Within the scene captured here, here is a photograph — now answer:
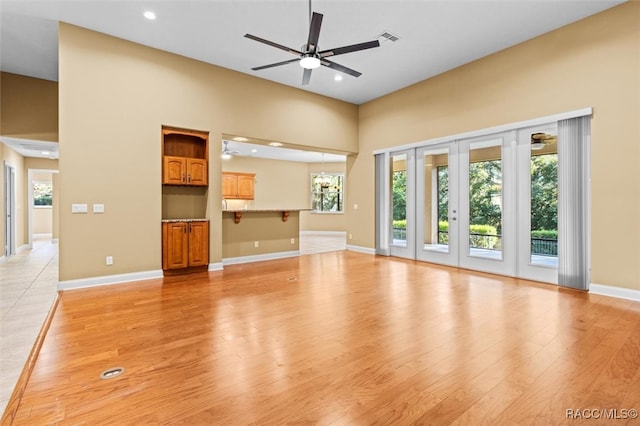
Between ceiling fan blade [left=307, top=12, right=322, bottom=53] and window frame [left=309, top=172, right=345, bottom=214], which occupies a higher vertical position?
ceiling fan blade [left=307, top=12, right=322, bottom=53]

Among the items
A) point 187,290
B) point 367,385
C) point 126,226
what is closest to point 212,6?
point 126,226

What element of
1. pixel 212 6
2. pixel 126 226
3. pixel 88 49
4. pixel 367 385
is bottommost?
pixel 367 385

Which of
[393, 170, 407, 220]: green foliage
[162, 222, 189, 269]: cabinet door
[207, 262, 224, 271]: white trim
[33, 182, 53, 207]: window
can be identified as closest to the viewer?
[162, 222, 189, 269]: cabinet door

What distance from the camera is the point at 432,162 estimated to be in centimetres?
650

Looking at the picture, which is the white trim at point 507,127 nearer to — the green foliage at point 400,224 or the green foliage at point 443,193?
Result: the green foliage at point 443,193

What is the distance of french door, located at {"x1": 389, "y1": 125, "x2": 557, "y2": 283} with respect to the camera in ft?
16.5

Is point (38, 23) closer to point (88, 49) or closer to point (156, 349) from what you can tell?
point (88, 49)

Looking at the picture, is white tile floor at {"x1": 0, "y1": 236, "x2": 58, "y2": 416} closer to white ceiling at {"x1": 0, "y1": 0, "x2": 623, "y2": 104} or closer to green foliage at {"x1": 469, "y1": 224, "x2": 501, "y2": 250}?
white ceiling at {"x1": 0, "y1": 0, "x2": 623, "y2": 104}

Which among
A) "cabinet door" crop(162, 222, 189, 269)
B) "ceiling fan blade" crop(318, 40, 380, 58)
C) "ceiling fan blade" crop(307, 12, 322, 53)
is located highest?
"ceiling fan blade" crop(307, 12, 322, 53)

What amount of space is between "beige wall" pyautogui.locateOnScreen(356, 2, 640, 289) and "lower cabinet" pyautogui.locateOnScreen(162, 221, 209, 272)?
5059mm

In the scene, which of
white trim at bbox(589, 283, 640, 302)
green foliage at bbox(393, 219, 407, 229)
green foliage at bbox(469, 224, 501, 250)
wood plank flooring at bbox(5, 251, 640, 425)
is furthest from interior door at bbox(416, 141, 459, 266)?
white trim at bbox(589, 283, 640, 302)

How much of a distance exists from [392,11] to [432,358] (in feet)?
13.5

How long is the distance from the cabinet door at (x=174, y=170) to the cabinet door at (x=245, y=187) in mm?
A: 6179

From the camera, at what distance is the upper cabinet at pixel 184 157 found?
5.30m
